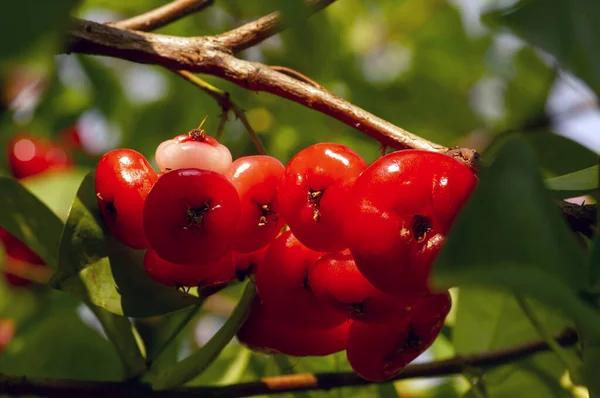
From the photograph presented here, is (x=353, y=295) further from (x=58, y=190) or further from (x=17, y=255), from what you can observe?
(x=17, y=255)

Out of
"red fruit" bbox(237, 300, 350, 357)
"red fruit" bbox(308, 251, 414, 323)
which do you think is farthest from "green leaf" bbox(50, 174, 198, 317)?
"red fruit" bbox(308, 251, 414, 323)

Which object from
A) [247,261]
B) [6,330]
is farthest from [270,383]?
[6,330]

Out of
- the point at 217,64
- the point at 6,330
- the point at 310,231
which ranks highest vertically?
the point at 217,64

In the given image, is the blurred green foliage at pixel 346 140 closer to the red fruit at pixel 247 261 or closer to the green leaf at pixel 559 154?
the green leaf at pixel 559 154

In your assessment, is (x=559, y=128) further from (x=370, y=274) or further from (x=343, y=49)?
(x=370, y=274)

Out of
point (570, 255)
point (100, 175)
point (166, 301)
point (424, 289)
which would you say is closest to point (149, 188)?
point (100, 175)

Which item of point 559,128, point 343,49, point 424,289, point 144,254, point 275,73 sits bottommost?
point 559,128

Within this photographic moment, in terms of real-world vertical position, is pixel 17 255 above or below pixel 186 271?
below
